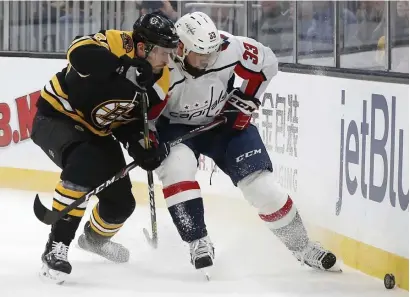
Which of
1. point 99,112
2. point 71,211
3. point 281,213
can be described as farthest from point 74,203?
point 281,213

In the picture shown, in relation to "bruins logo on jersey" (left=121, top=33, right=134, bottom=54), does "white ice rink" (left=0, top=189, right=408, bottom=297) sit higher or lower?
lower

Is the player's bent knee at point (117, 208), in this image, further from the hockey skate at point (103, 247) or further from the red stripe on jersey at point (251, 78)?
the red stripe on jersey at point (251, 78)

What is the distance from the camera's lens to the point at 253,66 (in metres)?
3.93

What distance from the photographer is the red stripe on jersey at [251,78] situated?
3.92 meters

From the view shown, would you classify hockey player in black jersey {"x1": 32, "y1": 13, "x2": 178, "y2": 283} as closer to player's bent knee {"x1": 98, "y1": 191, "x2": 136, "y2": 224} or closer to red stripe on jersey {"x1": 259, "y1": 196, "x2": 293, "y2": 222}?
player's bent knee {"x1": 98, "y1": 191, "x2": 136, "y2": 224}

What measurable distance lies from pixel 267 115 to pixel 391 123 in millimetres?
1450

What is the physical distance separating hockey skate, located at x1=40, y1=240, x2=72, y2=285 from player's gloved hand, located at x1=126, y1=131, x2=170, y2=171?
40cm

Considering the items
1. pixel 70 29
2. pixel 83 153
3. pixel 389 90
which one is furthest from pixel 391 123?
pixel 70 29

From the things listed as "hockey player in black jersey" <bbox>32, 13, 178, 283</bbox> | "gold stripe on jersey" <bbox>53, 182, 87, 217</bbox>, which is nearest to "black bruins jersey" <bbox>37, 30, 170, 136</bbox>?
"hockey player in black jersey" <bbox>32, 13, 178, 283</bbox>

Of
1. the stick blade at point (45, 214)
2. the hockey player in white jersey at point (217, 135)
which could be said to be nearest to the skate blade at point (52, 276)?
the stick blade at point (45, 214)

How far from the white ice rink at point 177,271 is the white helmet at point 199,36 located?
2.59ft

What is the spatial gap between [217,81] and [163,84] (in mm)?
241

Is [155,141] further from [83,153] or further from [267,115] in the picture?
[267,115]

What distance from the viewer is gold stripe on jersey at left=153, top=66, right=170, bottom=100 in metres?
3.71
